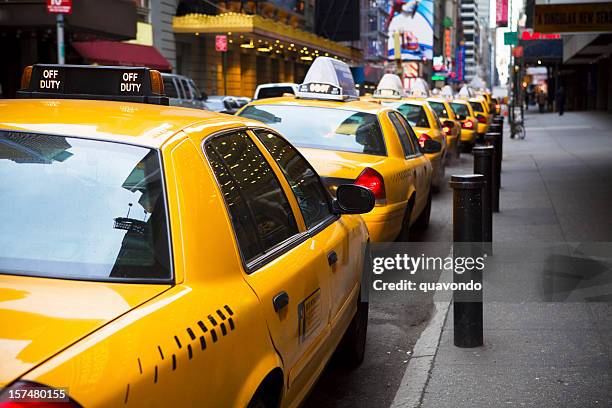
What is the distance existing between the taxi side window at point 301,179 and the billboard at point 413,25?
285 feet

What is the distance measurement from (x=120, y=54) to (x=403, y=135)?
73.3 feet

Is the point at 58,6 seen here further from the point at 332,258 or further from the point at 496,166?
the point at 332,258

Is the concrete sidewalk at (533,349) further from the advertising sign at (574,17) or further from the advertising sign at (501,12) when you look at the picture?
the advertising sign at (501,12)

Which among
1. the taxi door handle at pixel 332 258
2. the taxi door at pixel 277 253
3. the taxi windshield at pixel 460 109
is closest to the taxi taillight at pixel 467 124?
the taxi windshield at pixel 460 109

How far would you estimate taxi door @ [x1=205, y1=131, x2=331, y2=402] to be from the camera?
10.7 feet

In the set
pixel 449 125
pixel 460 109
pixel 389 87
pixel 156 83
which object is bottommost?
pixel 449 125

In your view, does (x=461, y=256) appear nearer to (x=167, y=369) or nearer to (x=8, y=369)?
(x=167, y=369)

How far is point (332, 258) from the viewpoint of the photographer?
14.1ft

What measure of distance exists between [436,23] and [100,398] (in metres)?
125

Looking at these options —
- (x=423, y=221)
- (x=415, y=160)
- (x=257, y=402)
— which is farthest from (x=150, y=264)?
(x=423, y=221)

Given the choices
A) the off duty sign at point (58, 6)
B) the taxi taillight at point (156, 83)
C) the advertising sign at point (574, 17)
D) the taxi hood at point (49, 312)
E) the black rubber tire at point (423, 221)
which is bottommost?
the black rubber tire at point (423, 221)

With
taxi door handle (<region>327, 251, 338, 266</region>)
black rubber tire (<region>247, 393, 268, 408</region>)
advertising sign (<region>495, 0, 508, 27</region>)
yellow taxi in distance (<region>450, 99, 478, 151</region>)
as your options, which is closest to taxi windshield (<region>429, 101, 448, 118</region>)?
yellow taxi in distance (<region>450, 99, 478, 151</region>)

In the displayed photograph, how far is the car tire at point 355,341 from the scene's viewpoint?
17.2 ft

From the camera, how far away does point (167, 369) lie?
93.7 inches
